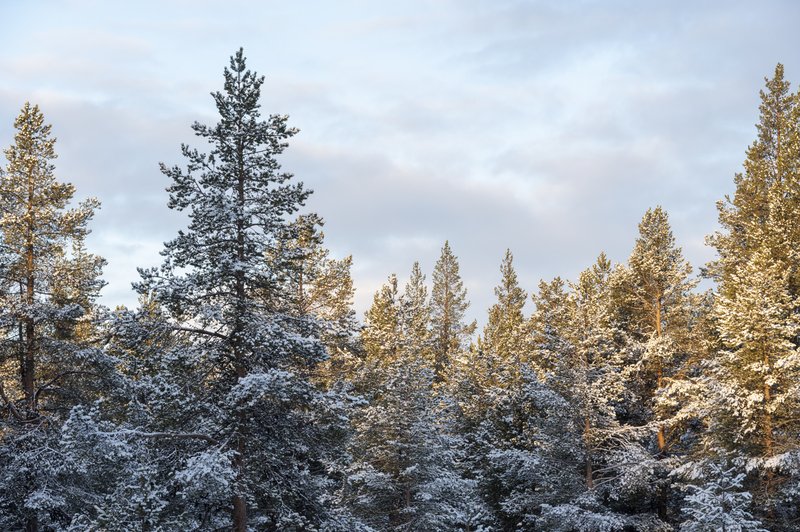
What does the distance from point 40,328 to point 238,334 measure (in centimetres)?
896

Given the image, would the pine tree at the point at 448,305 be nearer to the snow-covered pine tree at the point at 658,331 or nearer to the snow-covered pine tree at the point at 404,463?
the snow-covered pine tree at the point at 658,331

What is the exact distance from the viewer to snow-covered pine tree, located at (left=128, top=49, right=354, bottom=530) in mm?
14977

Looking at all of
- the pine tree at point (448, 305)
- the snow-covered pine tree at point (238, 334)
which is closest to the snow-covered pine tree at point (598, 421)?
the snow-covered pine tree at point (238, 334)

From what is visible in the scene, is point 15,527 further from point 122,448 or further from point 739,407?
point 739,407

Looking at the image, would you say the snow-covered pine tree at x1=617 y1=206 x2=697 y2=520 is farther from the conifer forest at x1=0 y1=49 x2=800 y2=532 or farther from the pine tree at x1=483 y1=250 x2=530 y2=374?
the pine tree at x1=483 y1=250 x2=530 y2=374

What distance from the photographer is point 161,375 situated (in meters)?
15.3

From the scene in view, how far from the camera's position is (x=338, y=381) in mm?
22625

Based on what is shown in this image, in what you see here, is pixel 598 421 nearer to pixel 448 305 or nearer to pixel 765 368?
pixel 765 368

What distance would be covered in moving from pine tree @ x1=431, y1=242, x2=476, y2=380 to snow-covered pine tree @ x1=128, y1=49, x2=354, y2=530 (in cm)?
4047

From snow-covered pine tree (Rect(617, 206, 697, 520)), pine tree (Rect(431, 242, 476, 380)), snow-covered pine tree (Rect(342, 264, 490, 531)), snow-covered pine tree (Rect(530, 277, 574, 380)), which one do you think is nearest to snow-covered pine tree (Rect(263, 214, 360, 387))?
snow-covered pine tree (Rect(342, 264, 490, 531))

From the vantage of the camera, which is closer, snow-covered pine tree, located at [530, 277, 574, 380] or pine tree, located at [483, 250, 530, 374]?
snow-covered pine tree, located at [530, 277, 574, 380]

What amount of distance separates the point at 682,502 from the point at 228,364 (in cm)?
2254

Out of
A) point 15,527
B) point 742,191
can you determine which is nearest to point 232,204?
point 15,527

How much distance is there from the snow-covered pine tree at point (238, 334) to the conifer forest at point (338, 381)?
0.05 meters
